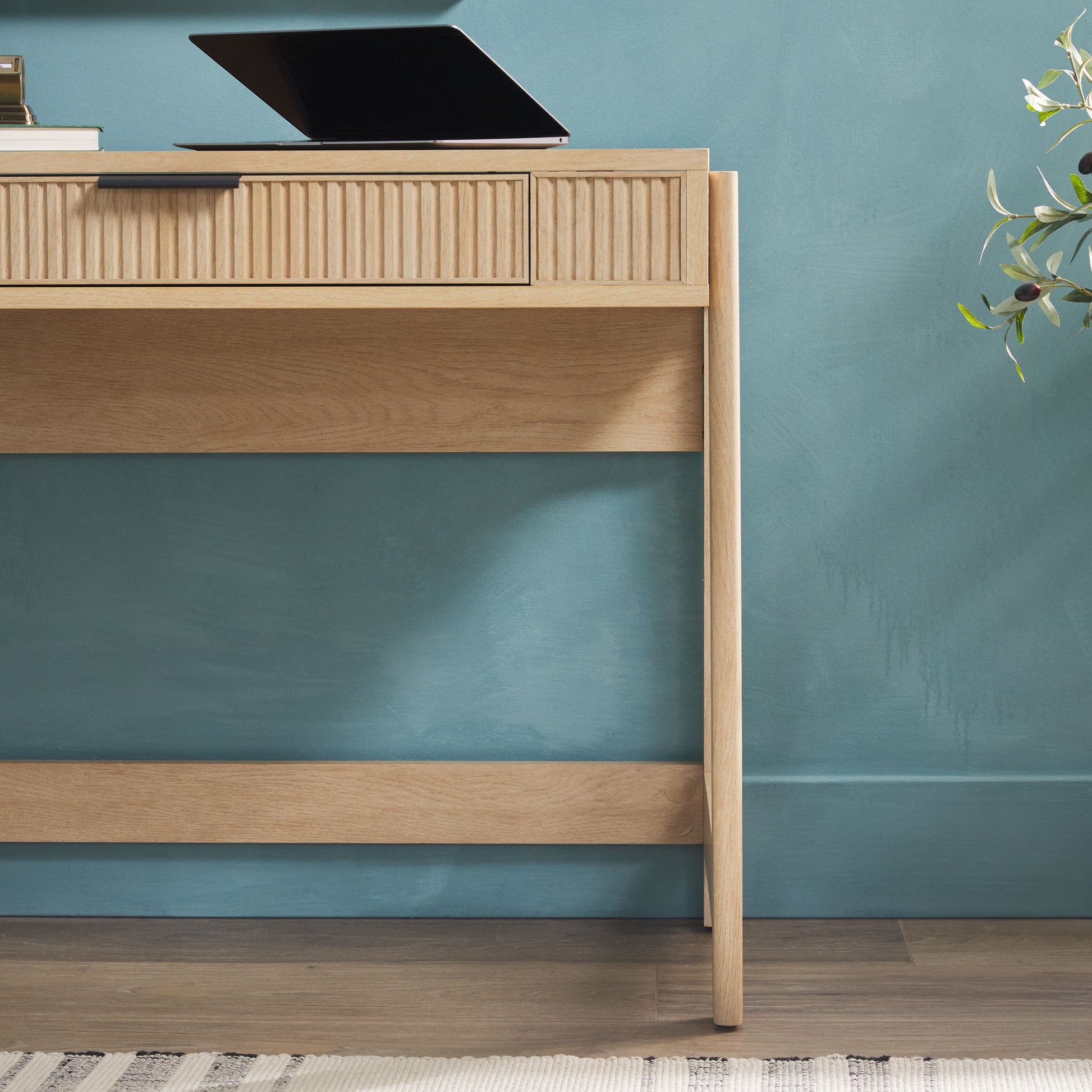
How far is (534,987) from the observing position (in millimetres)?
1125

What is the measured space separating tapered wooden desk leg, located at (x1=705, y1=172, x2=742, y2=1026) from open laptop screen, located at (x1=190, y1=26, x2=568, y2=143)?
235 millimetres

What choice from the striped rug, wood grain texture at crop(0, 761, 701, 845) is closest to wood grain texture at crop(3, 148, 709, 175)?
wood grain texture at crop(0, 761, 701, 845)

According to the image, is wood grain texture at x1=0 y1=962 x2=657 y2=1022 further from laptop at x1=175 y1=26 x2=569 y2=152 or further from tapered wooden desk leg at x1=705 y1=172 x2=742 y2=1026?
laptop at x1=175 y1=26 x2=569 y2=152

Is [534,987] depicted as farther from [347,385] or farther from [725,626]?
[347,385]

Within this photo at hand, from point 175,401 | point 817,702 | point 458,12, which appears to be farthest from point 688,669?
point 458,12

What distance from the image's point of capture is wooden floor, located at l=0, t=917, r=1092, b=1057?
1.02 metres

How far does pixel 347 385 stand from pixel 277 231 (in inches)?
13.0

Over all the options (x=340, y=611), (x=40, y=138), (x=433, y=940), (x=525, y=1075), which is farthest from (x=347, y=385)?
(x=525, y=1075)

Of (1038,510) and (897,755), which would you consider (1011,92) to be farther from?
(897,755)

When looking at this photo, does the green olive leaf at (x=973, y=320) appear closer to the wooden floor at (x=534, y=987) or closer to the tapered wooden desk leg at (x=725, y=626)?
the tapered wooden desk leg at (x=725, y=626)

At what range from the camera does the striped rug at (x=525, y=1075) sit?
0.94 metres

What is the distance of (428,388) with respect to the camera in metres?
1.26

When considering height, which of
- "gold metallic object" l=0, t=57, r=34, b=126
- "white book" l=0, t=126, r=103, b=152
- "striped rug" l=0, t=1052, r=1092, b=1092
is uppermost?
"gold metallic object" l=0, t=57, r=34, b=126

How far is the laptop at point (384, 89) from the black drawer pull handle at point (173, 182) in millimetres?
40
